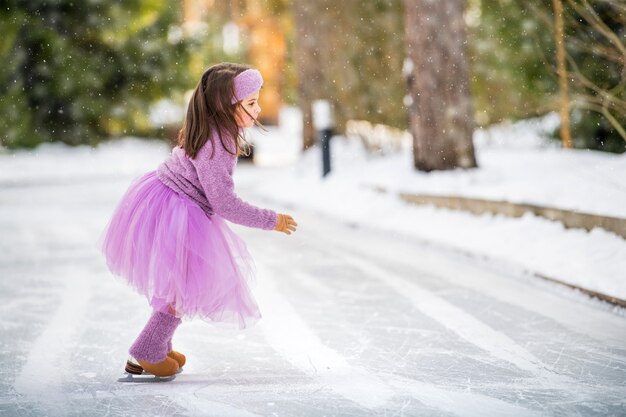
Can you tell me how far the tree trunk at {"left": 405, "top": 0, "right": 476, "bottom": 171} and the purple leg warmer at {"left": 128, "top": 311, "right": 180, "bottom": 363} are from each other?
9996mm

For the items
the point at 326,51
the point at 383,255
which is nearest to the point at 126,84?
the point at 326,51

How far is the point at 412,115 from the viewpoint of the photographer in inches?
575

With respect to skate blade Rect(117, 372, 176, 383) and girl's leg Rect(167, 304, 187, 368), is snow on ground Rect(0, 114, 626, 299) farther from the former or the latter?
skate blade Rect(117, 372, 176, 383)

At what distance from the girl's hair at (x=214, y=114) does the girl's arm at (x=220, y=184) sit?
32mm

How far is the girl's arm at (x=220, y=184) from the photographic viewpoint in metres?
4.55

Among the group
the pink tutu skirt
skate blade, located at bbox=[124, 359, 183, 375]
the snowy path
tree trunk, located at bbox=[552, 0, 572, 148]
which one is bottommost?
the snowy path

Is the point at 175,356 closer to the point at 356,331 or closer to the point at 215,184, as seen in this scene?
the point at 215,184

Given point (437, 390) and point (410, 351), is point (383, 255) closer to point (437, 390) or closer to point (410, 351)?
point (410, 351)

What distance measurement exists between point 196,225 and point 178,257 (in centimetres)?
20

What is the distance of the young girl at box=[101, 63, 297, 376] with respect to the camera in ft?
15.0

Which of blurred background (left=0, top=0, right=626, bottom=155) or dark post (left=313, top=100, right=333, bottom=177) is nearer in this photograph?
dark post (left=313, top=100, right=333, bottom=177)

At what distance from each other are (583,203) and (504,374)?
15.6 feet

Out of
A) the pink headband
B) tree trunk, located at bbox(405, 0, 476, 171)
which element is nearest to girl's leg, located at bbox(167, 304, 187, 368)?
the pink headband

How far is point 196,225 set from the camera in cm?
466
